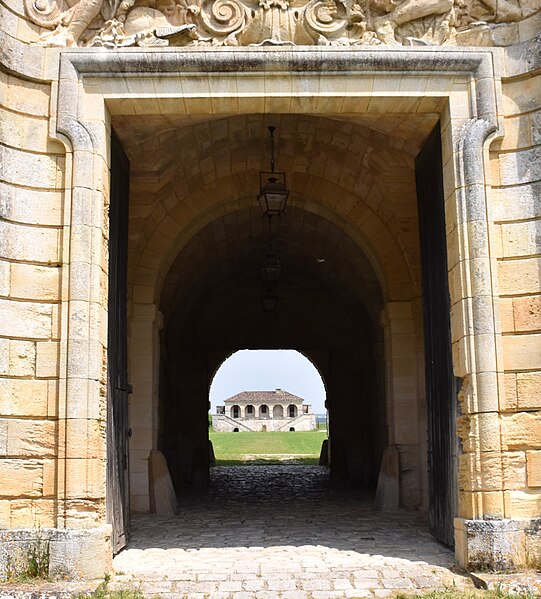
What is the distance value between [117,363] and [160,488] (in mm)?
2995

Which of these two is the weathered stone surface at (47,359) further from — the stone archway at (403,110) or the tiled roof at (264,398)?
the tiled roof at (264,398)

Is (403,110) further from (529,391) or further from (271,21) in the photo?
(529,391)

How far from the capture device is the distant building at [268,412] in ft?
190

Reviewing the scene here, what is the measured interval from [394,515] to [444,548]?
94.5 inches

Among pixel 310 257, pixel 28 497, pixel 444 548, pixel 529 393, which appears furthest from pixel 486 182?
pixel 310 257

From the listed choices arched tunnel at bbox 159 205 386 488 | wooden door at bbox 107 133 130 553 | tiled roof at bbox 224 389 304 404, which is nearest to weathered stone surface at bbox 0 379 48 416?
wooden door at bbox 107 133 130 553

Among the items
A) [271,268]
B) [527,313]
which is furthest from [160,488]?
[527,313]

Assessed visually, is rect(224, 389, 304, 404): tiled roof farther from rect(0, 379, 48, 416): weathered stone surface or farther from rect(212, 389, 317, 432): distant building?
rect(0, 379, 48, 416): weathered stone surface

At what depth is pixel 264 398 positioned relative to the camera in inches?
2376

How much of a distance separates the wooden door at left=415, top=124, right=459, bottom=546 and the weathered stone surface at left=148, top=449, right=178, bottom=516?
334 centimetres

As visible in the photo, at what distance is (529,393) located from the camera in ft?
19.1

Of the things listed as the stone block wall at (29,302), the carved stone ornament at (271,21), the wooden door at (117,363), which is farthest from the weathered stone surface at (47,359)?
the carved stone ornament at (271,21)

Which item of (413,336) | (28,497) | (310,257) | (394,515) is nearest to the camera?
(28,497)

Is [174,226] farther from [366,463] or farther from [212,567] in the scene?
[366,463]
